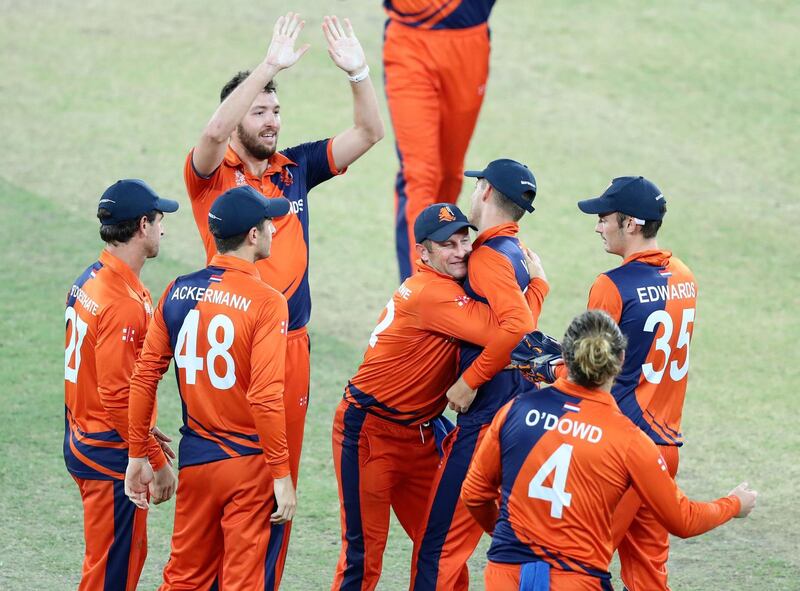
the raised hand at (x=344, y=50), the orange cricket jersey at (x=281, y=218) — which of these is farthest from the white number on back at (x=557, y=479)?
the raised hand at (x=344, y=50)

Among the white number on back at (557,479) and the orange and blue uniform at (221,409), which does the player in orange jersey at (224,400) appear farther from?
the white number on back at (557,479)

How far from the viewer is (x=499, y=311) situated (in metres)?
5.32

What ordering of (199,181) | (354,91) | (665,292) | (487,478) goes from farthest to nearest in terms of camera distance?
(354,91), (199,181), (665,292), (487,478)

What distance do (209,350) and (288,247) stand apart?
1.02 meters

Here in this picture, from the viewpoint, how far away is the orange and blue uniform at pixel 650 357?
209 inches

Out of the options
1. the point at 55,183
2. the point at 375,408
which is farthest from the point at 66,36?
the point at 375,408

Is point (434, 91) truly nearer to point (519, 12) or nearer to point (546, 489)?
point (546, 489)

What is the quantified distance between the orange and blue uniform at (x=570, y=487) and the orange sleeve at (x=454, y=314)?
851mm

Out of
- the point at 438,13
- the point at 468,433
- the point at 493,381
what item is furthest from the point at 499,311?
the point at 438,13

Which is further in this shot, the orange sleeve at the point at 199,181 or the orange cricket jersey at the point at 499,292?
the orange sleeve at the point at 199,181

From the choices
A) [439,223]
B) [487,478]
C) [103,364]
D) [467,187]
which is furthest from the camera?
[467,187]

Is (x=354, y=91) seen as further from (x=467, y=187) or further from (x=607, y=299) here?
(x=467, y=187)

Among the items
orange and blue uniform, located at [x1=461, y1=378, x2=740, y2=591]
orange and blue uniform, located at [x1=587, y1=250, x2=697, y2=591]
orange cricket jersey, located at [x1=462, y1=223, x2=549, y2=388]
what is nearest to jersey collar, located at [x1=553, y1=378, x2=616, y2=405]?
orange and blue uniform, located at [x1=461, y1=378, x2=740, y2=591]

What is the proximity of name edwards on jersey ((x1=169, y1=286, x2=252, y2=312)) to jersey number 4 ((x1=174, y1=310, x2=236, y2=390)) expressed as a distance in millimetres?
54
